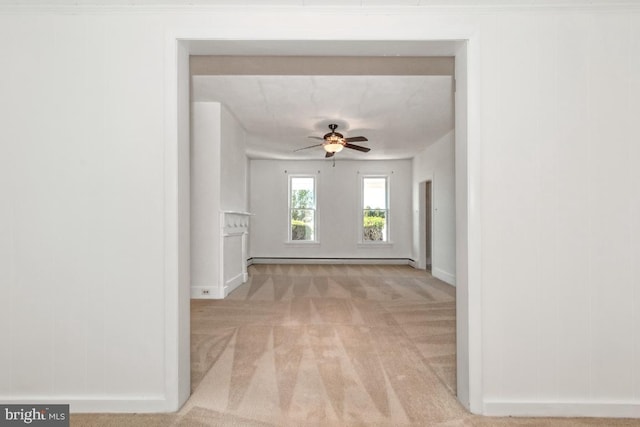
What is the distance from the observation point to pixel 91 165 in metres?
2.18

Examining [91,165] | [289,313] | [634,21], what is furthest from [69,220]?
[634,21]

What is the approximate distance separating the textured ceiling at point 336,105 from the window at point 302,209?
233cm

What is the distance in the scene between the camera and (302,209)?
393 inches

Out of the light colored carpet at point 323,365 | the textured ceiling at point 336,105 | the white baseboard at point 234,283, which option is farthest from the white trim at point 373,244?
the light colored carpet at point 323,365

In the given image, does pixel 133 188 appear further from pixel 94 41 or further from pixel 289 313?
pixel 289 313

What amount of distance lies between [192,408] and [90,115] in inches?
67.5

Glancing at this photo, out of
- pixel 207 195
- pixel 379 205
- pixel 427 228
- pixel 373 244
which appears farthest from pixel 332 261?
pixel 207 195

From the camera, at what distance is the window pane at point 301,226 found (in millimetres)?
9961

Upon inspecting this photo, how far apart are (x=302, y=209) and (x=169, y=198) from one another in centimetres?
780

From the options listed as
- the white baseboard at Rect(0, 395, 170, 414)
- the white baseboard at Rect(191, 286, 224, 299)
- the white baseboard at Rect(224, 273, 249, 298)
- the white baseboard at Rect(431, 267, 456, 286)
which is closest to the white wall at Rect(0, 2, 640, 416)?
the white baseboard at Rect(0, 395, 170, 414)

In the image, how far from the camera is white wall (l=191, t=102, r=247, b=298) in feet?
17.3

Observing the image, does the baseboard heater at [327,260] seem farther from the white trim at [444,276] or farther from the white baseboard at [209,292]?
the white baseboard at [209,292]

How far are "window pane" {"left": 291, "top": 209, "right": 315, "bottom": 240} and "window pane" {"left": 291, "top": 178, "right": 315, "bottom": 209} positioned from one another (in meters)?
0.15

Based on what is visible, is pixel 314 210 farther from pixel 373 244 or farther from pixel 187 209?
pixel 187 209
